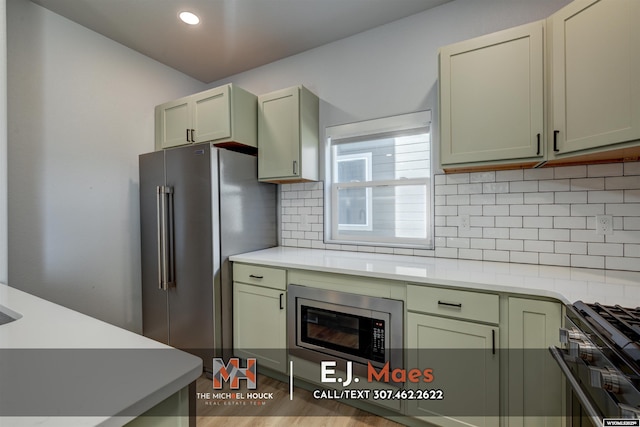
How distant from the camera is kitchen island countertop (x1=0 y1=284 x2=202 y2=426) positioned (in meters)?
0.51

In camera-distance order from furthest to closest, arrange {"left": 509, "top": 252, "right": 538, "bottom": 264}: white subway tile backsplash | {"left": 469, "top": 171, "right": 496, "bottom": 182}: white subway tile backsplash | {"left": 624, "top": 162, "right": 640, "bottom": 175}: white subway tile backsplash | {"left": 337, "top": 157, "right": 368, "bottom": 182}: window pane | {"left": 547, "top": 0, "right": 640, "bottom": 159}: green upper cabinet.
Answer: {"left": 337, "top": 157, "right": 368, "bottom": 182}: window pane, {"left": 469, "top": 171, "right": 496, "bottom": 182}: white subway tile backsplash, {"left": 509, "top": 252, "right": 538, "bottom": 264}: white subway tile backsplash, {"left": 624, "top": 162, "right": 640, "bottom": 175}: white subway tile backsplash, {"left": 547, "top": 0, "right": 640, "bottom": 159}: green upper cabinet

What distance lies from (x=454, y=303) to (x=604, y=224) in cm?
106

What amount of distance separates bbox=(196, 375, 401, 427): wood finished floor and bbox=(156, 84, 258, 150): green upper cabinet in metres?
2.01

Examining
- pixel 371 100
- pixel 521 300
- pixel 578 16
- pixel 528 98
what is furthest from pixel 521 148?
pixel 371 100

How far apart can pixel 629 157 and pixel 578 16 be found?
2.63ft

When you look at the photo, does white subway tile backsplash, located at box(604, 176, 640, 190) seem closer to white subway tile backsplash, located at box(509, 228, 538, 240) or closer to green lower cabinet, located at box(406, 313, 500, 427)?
white subway tile backsplash, located at box(509, 228, 538, 240)

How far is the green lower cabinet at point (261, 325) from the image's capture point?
6.77 ft

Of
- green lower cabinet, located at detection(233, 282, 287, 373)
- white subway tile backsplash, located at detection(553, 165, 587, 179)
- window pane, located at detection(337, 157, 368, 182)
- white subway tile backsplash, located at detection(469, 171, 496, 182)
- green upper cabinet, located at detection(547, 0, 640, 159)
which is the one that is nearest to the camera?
green upper cabinet, located at detection(547, 0, 640, 159)

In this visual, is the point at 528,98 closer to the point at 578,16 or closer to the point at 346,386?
the point at 578,16

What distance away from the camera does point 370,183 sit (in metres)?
2.48

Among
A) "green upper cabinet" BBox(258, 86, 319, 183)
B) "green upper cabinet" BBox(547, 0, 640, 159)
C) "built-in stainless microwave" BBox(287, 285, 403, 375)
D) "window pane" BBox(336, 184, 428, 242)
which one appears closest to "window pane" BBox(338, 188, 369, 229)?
"window pane" BBox(336, 184, 428, 242)

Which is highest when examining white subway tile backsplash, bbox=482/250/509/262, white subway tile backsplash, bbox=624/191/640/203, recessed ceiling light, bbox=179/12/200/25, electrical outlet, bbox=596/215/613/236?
recessed ceiling light, bbox=179/12/200/25

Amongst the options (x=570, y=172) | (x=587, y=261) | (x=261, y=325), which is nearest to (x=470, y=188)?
(x=570, y=172)

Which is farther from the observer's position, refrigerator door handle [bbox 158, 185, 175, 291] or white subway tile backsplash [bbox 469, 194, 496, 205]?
refrigerator door handle [bbox 158, 185, 175, 291]
